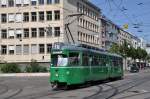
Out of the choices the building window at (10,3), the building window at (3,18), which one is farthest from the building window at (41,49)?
the building window at (10,3)

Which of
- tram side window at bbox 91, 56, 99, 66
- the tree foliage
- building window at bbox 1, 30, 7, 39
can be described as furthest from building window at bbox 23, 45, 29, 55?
tram side window at bbox 91, 56, 99, 66

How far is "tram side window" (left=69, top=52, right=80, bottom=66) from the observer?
28.1m

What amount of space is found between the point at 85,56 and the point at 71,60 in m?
2.12

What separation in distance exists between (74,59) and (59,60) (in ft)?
3.49

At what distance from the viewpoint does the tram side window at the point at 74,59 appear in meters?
28.1

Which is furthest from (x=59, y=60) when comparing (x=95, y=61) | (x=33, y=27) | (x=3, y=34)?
(x=3, y=34)

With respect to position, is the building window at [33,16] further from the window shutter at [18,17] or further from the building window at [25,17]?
the window shutter at [18,17]

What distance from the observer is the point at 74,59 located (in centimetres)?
2848

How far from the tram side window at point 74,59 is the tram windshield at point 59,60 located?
0.39 metres

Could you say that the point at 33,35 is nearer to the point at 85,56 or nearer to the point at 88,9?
the point at 88,9

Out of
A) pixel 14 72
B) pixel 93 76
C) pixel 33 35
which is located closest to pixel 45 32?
pixel 33 35

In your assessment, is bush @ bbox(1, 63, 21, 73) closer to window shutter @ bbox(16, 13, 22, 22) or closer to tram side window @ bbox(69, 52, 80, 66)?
window shutter @ bbox(16, 13, 22, 22)

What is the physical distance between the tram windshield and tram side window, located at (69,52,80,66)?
0.39 meters

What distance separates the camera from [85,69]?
3005 centimetres
